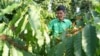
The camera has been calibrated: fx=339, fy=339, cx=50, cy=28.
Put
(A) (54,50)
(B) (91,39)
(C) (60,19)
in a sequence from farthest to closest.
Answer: (C) (60,19) → (A) (54,50) → (B) (91,39)

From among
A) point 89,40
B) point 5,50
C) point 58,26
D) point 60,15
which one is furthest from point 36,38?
point 60,15

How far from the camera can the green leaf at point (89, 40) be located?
211 centimetres

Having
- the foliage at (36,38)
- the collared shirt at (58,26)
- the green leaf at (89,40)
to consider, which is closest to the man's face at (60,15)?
the collared shirt at (58,26)

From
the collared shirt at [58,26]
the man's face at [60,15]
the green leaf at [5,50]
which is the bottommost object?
the man's face at [60,15]

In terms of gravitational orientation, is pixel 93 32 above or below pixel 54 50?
above

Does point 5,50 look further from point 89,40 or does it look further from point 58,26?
point 58,26

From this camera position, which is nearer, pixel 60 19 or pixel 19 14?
pixel 19 14

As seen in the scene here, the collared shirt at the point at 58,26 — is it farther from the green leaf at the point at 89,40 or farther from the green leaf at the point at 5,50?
the green leaf at the point at 89,40

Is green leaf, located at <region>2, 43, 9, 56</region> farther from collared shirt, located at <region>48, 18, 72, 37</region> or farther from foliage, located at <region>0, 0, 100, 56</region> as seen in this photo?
collared shirt, located at <region>48, 18, 72, 37</region>

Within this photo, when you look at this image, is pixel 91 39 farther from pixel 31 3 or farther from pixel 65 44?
pixel 31 3

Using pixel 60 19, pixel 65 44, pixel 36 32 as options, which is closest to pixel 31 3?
pixel 36 32

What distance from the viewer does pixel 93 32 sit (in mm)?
2174

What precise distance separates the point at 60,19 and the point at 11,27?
3317 mm

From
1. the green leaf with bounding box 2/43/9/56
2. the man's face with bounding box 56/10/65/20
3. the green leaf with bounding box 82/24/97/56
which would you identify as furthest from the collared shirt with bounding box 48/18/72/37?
the green leaf with bounding box 82/24/97/56
